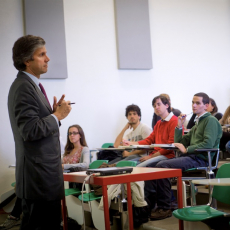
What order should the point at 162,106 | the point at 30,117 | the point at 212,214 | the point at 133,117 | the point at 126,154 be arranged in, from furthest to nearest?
the point at 133,117
the point at 126,154
the point at 162,106
the point at 212,214
the point at 30,117

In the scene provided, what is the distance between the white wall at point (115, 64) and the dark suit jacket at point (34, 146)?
12.3 feet

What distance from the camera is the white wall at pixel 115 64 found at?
564 cm

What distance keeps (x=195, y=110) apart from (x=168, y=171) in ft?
5.54

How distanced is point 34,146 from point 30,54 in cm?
49

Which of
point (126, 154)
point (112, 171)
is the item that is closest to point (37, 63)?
point (112, 171)

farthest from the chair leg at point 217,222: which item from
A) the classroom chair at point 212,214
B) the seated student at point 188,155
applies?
the seated student at point 188,155

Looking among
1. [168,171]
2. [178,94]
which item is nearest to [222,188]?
[168,171]

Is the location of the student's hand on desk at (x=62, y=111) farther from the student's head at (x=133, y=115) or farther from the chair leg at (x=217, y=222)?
the student's head at (x=133, y=115)

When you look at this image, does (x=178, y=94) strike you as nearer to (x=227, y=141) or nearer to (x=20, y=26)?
(x=227, y=141)

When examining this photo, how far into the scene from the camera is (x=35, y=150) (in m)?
1.92

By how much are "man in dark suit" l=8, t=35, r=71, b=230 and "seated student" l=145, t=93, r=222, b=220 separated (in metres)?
1.93

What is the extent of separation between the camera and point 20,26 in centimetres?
567

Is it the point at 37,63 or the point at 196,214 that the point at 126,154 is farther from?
the point at 37,63

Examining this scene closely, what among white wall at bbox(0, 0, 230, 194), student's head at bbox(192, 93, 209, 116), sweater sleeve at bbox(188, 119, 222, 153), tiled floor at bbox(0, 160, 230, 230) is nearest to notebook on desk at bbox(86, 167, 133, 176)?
tiled floor at bbox(0, 160, 230, 230)
